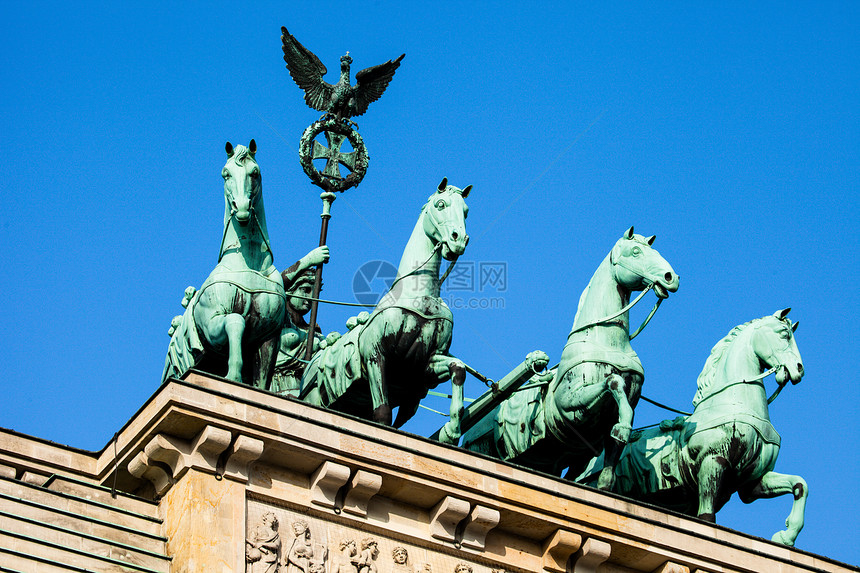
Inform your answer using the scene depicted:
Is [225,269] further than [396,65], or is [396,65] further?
Answer: [396,65]

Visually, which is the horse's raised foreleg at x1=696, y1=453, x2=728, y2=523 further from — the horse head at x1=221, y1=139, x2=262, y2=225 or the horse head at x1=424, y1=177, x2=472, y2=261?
the horse head at x1=221, y1=139, x2=262, y2=225

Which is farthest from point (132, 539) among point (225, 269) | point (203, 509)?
point (225, 269)

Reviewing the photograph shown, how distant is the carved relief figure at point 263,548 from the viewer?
59.5 ft

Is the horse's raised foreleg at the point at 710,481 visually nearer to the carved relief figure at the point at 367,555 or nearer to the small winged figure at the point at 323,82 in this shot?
the carved relief figure at the point at 367,555

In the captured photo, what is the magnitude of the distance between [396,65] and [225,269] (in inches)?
246

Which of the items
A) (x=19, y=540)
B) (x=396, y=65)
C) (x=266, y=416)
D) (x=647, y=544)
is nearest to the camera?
(x=19, y=540)

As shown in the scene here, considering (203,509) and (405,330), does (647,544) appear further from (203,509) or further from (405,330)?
(203,509)

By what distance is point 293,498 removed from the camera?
18.8 metres

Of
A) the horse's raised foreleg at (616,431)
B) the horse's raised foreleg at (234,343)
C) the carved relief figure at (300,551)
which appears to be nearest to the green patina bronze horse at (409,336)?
the horse's raised foreleg at (234,343)

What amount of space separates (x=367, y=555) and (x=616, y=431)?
3458 millimetres

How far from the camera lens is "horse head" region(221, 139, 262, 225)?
20.9 metres

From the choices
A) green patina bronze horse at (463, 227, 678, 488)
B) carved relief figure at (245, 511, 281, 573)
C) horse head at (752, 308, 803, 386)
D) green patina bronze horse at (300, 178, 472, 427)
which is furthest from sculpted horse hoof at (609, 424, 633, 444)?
carved relief figure at (245, 511, 281, 573)

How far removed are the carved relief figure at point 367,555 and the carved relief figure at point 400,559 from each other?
18 centimetres

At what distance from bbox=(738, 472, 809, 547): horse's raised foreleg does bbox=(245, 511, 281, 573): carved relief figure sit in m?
5.87
